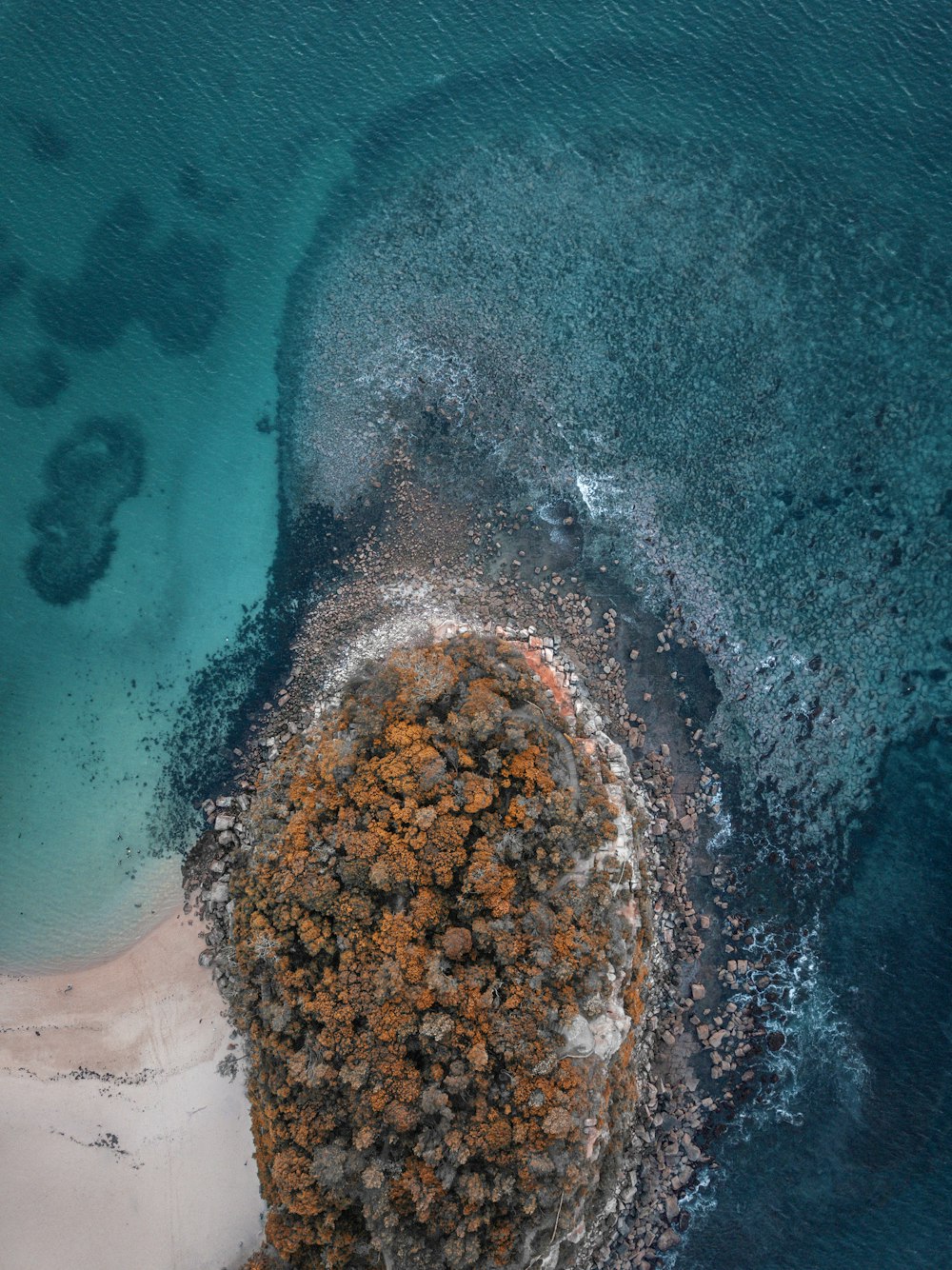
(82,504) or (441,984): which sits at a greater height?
(82,504)

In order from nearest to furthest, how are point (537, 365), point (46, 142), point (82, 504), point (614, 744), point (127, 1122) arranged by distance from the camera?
point (127, 1122), point (614, 744), point (82, 504), point (537, 365), point (46, 142)

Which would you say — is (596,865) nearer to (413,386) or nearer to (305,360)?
(413,386)

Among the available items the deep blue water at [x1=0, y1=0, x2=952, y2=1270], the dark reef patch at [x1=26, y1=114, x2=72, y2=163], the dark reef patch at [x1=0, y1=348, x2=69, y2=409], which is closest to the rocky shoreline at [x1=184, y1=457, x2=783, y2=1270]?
the deep blue water at [x1=0, y1=0, x2=952, y2=1270]

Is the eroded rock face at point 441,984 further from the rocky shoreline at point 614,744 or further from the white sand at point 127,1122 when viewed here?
the white sand at point 127,1122

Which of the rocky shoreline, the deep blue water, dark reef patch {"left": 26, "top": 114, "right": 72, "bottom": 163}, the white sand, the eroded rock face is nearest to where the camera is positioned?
the eroded rock face

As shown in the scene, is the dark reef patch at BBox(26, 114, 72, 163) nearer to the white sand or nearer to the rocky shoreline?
the rocky shoreline

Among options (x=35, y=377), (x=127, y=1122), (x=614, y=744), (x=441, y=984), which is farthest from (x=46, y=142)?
(x=127, y=1122)

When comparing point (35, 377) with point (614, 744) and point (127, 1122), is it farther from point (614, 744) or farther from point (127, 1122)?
point (127, 1122)
